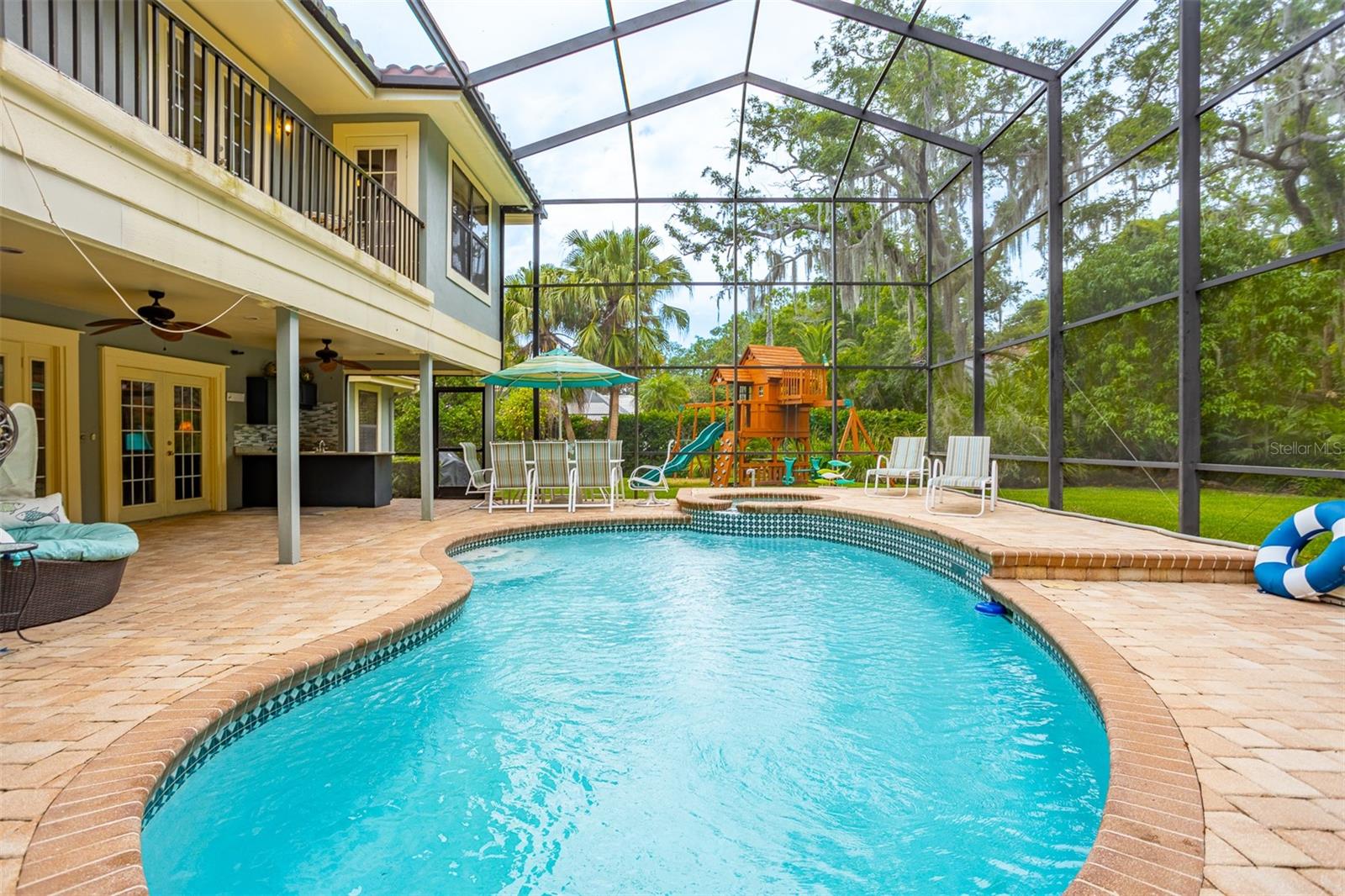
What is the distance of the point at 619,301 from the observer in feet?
59.7

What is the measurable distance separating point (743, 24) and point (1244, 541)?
8374 mm

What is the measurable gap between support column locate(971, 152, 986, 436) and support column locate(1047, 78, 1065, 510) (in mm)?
1829

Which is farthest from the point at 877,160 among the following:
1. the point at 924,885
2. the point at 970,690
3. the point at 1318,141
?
the point at 924,885

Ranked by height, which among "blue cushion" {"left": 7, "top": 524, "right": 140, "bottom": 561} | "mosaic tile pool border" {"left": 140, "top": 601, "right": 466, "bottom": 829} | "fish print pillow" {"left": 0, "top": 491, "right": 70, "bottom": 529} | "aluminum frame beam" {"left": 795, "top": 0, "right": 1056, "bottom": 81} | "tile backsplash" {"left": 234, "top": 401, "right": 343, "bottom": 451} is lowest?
"mosaic tile pool border" {"left": 140, "top": 601, "right": 466, "bottom": 829}

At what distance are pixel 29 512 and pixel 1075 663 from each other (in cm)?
544

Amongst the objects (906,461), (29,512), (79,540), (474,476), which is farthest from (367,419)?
(79,540)

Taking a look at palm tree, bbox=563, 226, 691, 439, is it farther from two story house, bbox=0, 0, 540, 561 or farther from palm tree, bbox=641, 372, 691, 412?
two story house, bbox=0, 0, 540, 561

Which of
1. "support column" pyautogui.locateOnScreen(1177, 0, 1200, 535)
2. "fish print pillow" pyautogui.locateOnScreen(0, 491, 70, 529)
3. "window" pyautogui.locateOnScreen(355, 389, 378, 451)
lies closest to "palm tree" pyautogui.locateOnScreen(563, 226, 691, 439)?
"window" pyautogui.locateOnScreen(355, 389, 378, 451)

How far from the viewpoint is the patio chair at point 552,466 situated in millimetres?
9219

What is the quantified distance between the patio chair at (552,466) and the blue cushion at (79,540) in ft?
17.6

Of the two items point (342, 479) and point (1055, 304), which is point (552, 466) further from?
point (1055, 304)

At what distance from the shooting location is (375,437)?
42.4 ft

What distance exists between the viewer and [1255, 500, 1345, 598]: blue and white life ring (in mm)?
3936

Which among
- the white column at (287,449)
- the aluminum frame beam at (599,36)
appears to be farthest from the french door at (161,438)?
the aluminum frame beam at (599,36)
